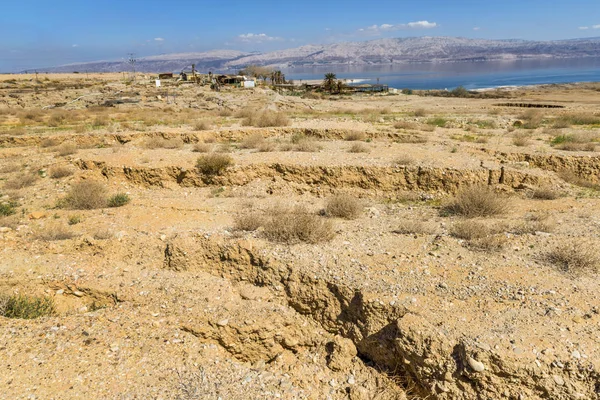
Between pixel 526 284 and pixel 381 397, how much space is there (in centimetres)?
234

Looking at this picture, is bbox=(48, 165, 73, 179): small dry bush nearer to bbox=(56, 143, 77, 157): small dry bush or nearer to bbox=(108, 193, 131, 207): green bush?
bbox=(56, 143, 77, 157): small dry bush

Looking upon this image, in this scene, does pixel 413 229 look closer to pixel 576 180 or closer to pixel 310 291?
pixel 310 291

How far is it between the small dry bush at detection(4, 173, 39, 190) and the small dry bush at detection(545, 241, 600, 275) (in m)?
12.5

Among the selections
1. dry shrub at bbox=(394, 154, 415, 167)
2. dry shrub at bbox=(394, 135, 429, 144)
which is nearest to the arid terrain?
dry shrub at bbox=(394, 154, 415, 167)

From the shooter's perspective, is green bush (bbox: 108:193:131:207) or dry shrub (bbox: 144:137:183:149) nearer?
green bush (bbox: 108:193:131:207)

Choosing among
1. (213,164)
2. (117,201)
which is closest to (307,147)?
(213,164)

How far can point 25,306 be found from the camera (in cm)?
516

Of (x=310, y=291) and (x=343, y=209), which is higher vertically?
(x=343, y=209)

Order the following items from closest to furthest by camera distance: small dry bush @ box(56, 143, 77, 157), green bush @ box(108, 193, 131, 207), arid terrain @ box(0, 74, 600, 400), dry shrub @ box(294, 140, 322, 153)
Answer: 1. arid terrain @ box(0, 74, 600, 400)
2. green bush @ box(108, 193, 131, 207)
3. dry shrub @ box(294, 140, 322, 153)
4. small dry bush @ box(56, 143, 77, 157)

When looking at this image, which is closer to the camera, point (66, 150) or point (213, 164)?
point (213, 164)

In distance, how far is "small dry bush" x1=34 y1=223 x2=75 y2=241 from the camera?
6.90m

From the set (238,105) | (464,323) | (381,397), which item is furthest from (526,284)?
(238,105)

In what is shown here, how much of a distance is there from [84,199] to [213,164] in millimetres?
3423

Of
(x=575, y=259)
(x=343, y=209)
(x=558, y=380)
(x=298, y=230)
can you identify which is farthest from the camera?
(x=343, y=209)
